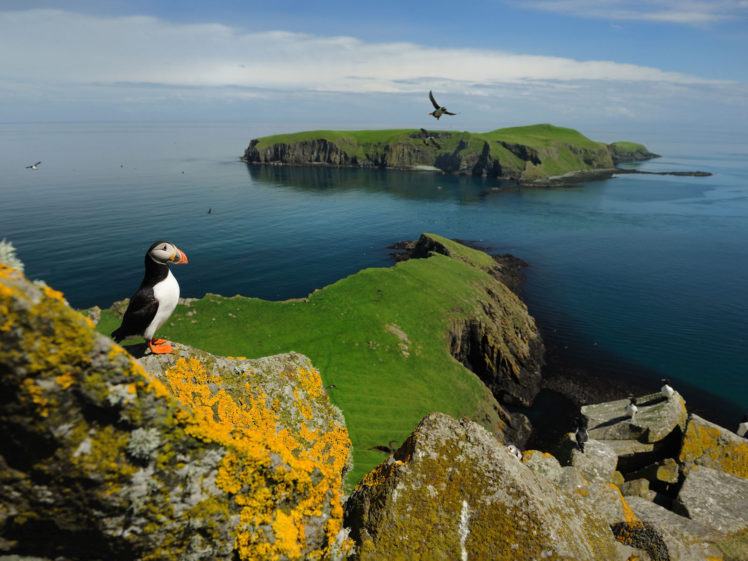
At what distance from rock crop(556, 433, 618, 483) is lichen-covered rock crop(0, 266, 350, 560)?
53.3ft

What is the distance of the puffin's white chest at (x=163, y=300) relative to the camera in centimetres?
893

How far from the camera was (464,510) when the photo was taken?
8219 millimetres

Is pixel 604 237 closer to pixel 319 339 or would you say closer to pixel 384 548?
pixel 319 339

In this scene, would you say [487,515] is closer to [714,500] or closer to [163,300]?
[163,300]

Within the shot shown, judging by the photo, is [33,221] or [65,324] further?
[33,221]

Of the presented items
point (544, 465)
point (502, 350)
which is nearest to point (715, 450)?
point (544, 465)

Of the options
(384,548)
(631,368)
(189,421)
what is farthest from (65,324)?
(631,368)

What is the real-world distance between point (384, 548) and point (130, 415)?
5.56m

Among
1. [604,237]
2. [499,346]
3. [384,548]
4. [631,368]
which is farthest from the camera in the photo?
[604,237]

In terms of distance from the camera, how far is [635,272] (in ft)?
274

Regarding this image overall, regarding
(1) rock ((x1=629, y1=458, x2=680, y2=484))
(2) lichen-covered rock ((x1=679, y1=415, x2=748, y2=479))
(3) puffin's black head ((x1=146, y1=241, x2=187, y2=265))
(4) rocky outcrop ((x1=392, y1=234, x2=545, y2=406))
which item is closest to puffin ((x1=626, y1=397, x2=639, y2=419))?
(2) lichen-covered rock ((x1=679, y1=415, x2=748, y2=479))

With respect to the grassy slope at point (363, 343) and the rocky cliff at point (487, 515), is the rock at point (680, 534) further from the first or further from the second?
the grassy slope at point (363, 343)

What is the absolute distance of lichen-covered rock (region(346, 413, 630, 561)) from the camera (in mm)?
7750

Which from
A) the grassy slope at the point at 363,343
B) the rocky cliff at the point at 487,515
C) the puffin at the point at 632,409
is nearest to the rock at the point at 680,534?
the rocky cliff at the point at 487,515
